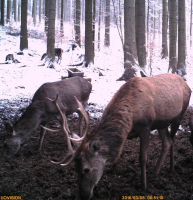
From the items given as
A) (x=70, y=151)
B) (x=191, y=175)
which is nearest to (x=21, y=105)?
(x=70, y=151)

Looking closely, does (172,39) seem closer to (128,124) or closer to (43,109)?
(43,109)

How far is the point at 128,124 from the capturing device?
3396 millimetres

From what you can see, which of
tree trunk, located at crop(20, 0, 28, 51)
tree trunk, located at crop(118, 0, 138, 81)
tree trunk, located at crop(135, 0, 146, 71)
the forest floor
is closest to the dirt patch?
the forest floor

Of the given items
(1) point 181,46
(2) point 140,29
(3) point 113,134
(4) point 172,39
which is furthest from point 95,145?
(4) point 172,39

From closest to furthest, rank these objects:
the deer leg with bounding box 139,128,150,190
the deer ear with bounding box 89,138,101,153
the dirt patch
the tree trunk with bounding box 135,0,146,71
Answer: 1. the deer ear with bounding box 89,138,101,153
2. the dirt patch
3. the deer leg with bounding box 139,128,150,190
4. the tree trunk with bounding box 135,0,146,71

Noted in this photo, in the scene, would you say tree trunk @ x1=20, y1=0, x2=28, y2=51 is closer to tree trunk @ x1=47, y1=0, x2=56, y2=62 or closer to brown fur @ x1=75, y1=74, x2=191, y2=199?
tree trunk @ x1=47, y1=0, x2=56, y2=62

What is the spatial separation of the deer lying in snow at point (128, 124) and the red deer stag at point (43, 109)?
196cm

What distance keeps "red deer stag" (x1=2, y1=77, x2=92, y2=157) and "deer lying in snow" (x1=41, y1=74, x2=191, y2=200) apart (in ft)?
6.43

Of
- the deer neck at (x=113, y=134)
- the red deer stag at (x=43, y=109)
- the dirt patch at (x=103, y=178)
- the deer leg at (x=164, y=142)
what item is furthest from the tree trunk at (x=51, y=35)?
the deer neck at (x=113, y=134)

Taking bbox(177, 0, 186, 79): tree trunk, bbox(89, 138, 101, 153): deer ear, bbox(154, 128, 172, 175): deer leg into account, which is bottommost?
bbox(154, 128, 172, 175): deer leg

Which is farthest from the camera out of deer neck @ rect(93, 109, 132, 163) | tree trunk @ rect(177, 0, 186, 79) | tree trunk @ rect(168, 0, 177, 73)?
tree trunk @ rect(168, 0, 177, 73)

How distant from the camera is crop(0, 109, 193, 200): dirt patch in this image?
342 centimetres

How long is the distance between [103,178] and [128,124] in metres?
1.15

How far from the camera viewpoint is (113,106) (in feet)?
11.8
